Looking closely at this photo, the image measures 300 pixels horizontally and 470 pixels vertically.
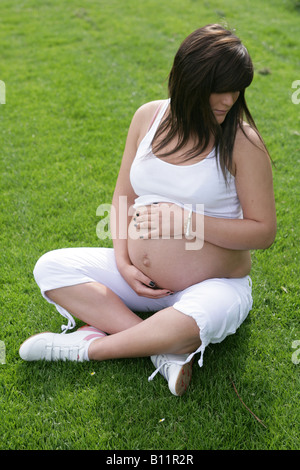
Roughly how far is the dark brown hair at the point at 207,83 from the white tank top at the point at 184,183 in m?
0.06

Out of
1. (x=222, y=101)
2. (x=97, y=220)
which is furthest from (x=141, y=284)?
(x=97, y=220)

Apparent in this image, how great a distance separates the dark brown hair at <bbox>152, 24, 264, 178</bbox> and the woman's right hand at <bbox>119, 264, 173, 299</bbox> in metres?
0.58

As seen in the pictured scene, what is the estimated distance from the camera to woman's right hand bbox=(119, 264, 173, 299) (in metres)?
2.36

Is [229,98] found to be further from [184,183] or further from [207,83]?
[184,183]

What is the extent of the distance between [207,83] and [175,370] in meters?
1.18

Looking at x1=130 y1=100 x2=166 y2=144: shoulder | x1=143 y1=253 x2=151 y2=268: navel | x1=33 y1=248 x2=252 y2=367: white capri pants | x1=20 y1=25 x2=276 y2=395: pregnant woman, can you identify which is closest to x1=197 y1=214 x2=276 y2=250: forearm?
x1=20 y1=25 x2=276 y2=395: pregnant woman

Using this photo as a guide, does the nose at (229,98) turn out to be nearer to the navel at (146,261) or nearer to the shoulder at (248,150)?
the shoulder at (248,150)

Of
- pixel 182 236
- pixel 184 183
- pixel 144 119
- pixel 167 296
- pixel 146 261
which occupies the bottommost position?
pixel 167 296

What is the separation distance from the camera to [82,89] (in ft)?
18.5

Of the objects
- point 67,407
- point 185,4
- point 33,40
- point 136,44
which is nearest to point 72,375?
point 67,407

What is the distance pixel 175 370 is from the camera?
7.07ft

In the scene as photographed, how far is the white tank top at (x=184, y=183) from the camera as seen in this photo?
2.16 metres

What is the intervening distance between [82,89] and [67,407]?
423cm
